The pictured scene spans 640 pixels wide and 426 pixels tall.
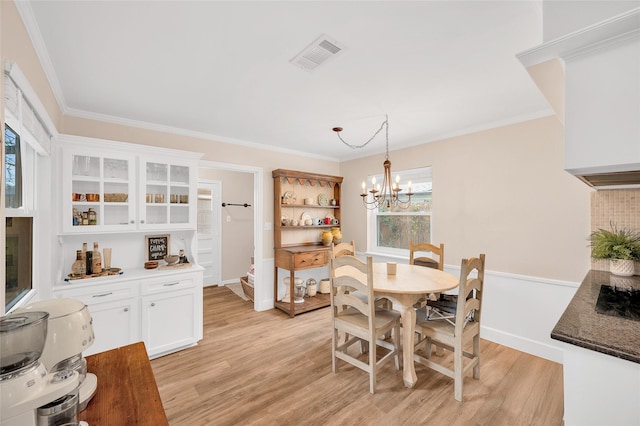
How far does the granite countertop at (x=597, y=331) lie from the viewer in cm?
99

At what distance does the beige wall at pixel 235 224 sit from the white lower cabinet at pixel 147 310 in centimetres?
260

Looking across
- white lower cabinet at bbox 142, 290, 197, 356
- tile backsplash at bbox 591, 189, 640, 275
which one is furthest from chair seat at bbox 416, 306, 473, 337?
white lower cabinet at bbox 142, 290, 197, 356

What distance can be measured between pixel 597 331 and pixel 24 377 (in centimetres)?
187

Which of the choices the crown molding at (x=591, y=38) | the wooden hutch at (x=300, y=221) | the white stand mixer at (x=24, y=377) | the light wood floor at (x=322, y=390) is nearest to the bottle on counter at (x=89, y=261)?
the light wood floor at (x=322, y=390)

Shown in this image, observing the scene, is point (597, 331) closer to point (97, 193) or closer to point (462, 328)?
point (462, 328)

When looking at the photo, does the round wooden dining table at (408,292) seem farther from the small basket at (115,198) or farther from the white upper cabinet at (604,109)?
the small basket at (115,198)

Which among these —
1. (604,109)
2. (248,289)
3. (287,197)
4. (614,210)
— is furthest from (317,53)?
(248,289)

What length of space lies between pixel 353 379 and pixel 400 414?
1.68 feet

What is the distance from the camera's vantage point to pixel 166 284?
282 cm

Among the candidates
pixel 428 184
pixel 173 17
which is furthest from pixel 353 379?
pixel 173 17

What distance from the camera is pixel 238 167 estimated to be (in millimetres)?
3852

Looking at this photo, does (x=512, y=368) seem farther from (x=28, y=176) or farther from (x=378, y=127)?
(x=28, y=176)

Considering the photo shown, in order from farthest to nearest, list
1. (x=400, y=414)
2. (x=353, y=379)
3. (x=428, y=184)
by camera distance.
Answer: (x=428, y=184), (x=353, y=379), (x=400, y=414)

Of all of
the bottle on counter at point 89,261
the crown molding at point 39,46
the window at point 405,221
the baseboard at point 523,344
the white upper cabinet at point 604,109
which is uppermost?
the crown molding at point 39,46
